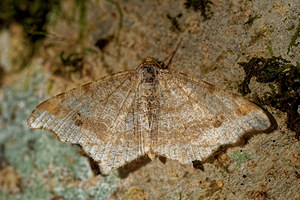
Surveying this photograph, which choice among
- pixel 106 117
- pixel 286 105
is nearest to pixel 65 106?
pixel 106 117

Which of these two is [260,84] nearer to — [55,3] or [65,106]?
[65,106]

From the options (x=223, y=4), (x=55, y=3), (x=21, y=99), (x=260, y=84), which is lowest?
(x=260, y=84)

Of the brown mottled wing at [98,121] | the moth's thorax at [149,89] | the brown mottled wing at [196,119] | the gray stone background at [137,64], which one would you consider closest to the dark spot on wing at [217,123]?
the brown mottled wing at [196,119]

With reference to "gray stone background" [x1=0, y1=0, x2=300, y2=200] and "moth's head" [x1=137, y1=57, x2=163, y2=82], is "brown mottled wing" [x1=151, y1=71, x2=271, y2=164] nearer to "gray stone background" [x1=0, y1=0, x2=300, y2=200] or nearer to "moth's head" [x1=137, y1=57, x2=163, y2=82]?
"moth's head" [x1=137, y1=57, x2=163, y2=82]

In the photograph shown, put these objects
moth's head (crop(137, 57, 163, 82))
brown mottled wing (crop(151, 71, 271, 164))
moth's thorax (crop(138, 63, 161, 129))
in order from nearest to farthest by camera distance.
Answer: brown mottled wing (crop(151, 71, 271, 164)) < moth's thorax (crop(138, 63, 161, 129)) < moth's head (crop(137, 57, 163, 82))

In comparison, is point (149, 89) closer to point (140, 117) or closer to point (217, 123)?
point (140, 117)

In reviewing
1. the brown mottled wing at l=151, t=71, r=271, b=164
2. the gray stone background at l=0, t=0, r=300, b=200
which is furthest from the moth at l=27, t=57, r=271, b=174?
the gray stone background at l=0, t=0, r=300, b=200

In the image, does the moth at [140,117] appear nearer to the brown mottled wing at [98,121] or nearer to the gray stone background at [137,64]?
the brown mottled wing at [98,121]
